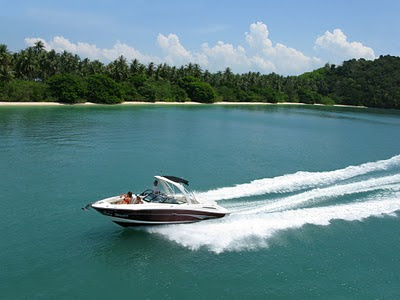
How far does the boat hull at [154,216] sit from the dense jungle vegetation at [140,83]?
79966 millimetres

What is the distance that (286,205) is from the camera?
75.0ft

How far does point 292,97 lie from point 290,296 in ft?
612

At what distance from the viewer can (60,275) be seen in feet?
49.0

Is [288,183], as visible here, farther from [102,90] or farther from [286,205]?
[102,90]

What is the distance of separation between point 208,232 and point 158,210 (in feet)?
9.35

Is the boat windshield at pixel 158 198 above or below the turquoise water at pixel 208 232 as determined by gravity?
above

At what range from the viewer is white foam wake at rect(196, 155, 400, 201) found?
2480 cm

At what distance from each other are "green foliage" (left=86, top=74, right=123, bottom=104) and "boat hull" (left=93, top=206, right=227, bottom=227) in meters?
88.2

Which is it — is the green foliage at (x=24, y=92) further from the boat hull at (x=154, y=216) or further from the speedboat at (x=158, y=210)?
the boat hull at (x=154, y=216)

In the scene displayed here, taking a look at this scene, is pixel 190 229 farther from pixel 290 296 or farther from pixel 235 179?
pixel 235 179

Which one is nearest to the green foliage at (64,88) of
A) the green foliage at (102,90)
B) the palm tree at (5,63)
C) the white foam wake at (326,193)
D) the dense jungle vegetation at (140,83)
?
the dense jungle vegetation at (140,83)

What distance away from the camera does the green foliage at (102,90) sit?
4045 inches

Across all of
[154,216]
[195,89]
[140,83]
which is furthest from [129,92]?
[154,216]

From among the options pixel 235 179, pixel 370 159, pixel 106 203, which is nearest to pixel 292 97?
pixel 370 159
